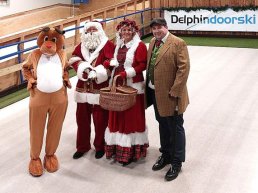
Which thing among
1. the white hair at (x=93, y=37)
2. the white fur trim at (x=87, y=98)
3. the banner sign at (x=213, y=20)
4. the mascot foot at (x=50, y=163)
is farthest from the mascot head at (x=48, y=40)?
the banner sign at (x=213, y=20)

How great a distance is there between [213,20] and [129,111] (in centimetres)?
785

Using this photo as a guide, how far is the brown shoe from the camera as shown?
10.8ft

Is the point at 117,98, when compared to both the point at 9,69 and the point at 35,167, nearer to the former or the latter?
the point at 35,167

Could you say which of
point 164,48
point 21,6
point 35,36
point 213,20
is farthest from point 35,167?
point 213,20

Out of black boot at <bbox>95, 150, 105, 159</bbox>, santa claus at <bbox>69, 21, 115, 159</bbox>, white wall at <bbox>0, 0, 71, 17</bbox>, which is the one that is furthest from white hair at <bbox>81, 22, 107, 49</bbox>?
white wall at <bbox>0, 0, 71, 17</bbox>

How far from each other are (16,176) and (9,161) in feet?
1.15

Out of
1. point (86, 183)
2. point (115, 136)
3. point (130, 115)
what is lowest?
point (86, 183)

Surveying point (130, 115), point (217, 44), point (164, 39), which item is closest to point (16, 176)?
point (130, 115)

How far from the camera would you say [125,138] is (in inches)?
132

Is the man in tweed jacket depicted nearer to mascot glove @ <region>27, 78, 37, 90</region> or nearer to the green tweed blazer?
the green tweed blazer

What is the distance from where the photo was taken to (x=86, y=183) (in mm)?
3166

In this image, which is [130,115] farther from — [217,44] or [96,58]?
[217,44]

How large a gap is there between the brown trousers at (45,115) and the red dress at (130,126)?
1.46 ft

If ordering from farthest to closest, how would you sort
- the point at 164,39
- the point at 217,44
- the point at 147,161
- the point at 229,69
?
the point at 217,44 → the point at 229,69 → the point at 147,161 → the point at 164,39
